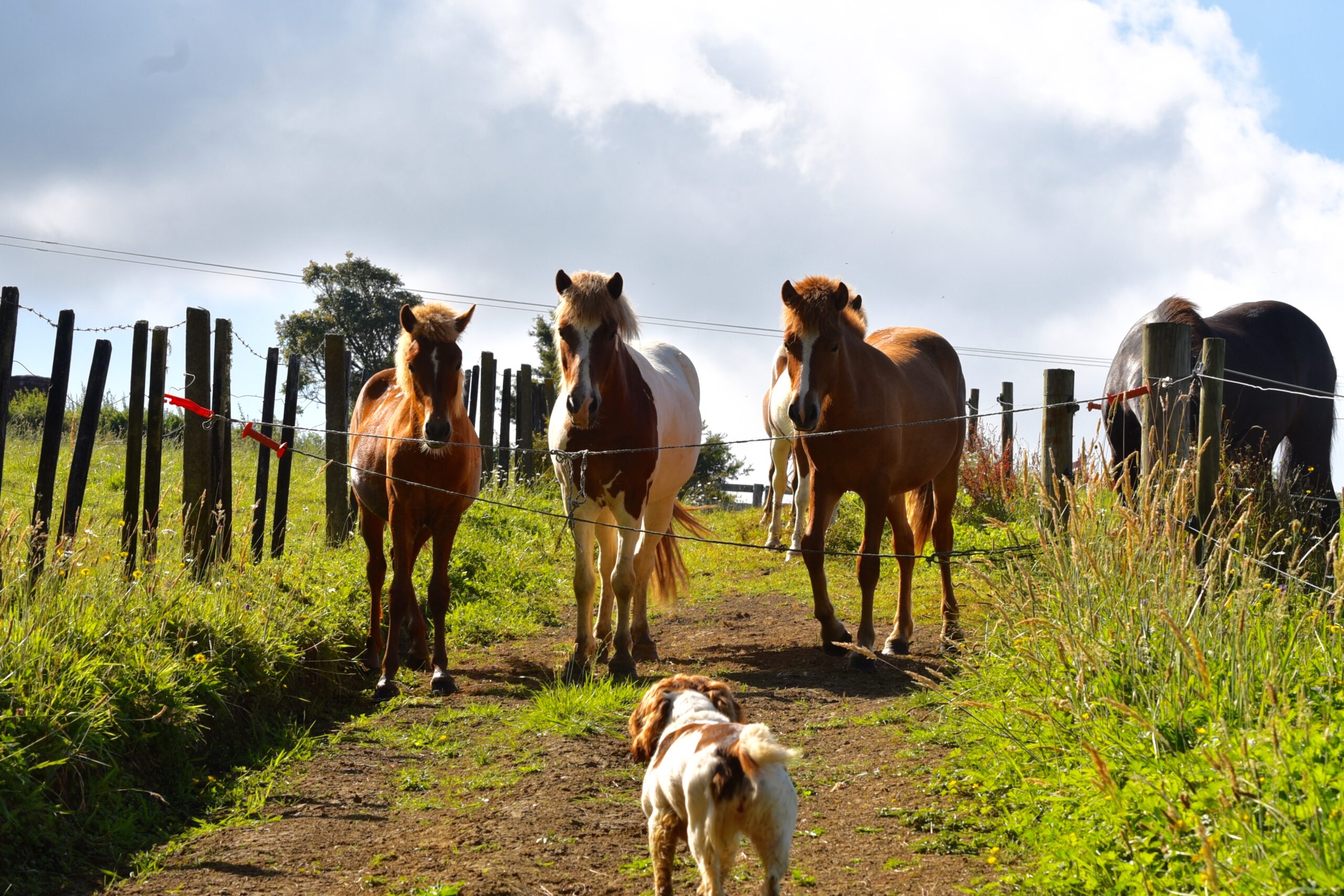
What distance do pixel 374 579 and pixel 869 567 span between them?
10.1 ft

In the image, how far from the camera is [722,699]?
3.39 meters

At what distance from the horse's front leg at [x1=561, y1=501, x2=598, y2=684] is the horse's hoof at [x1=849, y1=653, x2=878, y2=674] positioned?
A: 150 centimetres

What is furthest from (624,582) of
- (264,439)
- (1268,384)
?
(1268,384)

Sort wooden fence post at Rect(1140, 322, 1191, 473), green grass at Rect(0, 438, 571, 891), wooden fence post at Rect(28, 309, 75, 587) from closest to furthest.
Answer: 1. green grass at Rect(0, 438, 571, 891)
2. wooden fence post at Rect(1140, 322, 1191, 473)
3. wooden fence post at Rect(28, 309, 75, 587)

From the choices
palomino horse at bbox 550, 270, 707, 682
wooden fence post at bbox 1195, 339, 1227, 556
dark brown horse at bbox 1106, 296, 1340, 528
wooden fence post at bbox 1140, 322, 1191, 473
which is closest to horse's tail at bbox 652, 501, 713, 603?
palomino horse at bbox 550, 270, 707, 682

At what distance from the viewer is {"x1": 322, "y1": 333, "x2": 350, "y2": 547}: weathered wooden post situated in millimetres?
Result: 8539

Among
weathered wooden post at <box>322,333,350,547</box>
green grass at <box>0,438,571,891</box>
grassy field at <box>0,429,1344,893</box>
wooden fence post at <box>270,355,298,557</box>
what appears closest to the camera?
grassy field at <box>0,429,1344,893</box>

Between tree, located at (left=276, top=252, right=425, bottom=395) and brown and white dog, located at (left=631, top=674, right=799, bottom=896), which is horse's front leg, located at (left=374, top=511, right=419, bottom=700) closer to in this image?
brown and white dog, located at (left=631, top=674, right=799, bottom=896)

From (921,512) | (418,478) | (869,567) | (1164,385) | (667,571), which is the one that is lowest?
(667,571)

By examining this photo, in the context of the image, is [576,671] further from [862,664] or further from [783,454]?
[783,454]

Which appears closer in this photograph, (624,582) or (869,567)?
(869,567)

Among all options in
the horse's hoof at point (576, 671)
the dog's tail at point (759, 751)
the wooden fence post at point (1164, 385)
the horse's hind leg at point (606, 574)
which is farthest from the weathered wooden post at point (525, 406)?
the dog's tail at point (759, 751)

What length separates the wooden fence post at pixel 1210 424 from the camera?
15.1 ft

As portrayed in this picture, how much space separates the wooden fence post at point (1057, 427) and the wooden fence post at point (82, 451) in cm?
511
